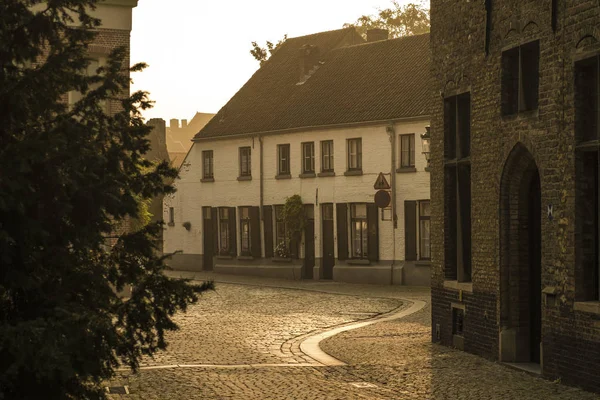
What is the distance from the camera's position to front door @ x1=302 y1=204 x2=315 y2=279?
41.3m

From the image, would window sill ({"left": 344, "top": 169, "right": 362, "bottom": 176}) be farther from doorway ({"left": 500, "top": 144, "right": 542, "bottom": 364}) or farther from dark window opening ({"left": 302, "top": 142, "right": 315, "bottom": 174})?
doorway ({"left": 500, "top": 144, "right": 542, "bottom": 364})

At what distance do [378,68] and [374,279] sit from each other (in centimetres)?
868

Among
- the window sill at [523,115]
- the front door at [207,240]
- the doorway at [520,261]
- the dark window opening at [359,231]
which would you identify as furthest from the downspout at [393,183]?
the window sill at [523,115]

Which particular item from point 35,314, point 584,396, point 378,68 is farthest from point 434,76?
point 378,68

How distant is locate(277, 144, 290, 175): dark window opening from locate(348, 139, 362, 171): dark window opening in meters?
3.61

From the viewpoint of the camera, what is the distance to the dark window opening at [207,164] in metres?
47.6

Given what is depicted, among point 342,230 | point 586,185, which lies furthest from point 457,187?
point 342,230

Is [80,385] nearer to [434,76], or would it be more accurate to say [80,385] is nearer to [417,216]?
[434,76]

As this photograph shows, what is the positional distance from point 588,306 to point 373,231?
2514 centimetres

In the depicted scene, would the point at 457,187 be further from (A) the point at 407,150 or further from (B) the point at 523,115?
(A) the point at 407,150

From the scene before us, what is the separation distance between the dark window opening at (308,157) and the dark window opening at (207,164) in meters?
6.63

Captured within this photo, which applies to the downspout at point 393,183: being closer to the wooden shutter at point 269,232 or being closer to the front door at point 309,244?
the front door at point 309,244

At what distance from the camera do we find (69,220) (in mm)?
8625

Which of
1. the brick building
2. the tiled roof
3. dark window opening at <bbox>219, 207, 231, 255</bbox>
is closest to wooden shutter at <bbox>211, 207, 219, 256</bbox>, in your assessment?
dark window opening at <bbox>219, 207, 231, 255</bbox>
